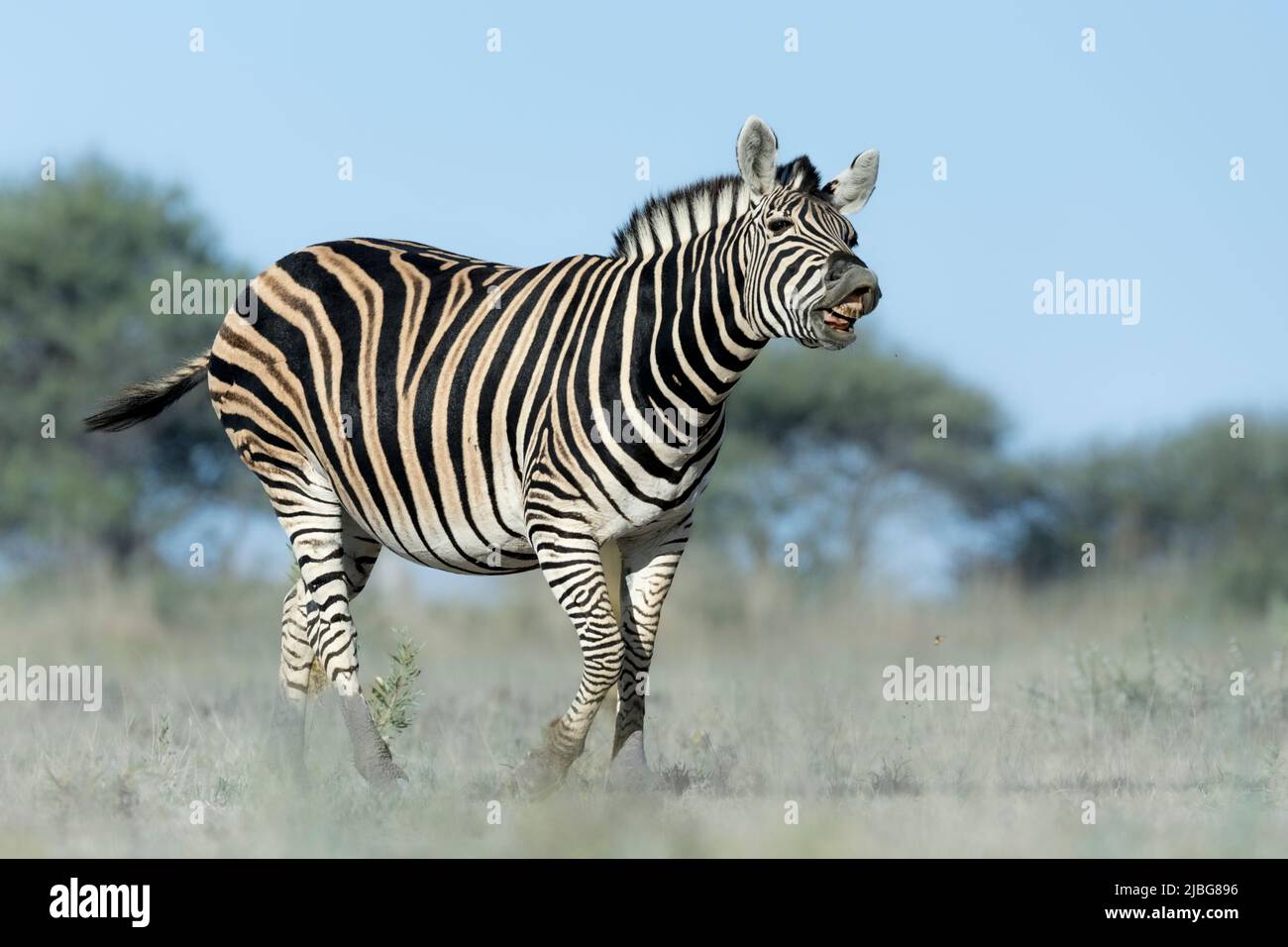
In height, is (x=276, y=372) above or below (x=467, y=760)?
above

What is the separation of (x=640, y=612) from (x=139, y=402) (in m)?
3.33

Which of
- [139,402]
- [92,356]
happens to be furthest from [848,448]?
[139,402]

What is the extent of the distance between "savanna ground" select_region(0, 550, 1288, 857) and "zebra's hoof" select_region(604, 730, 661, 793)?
13 centimetres

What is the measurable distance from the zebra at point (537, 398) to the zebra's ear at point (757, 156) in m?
0.01

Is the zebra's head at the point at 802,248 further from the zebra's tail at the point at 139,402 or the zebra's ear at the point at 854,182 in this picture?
the zebra's tail at the point at 139,402

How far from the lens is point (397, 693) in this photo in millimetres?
8852

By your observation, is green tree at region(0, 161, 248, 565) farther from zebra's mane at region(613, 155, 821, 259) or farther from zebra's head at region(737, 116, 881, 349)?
zebra's head at region(737, 116, 881, 349)

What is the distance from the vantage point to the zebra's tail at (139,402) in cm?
965

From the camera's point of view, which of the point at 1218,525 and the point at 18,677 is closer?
the point at 18,677

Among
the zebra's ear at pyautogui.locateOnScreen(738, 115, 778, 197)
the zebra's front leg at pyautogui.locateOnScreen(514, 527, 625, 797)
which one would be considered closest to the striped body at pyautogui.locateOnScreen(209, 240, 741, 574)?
the zebra's front leg at pyautogui.locateOnScreen(514, 527, 625, 797)

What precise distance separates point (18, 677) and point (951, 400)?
84.2 ft
